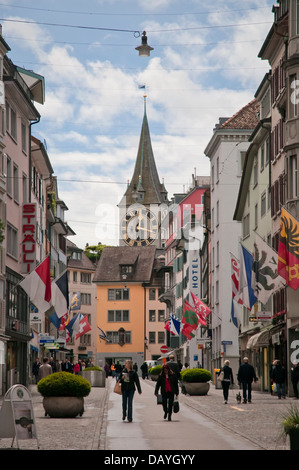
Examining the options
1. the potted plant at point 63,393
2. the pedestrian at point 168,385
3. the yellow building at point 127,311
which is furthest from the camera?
the yellow building at point 127,311

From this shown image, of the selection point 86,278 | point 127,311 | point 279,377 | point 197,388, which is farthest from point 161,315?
point 279,377

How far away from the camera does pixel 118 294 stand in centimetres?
13075

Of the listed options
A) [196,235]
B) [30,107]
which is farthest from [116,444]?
[196,235]

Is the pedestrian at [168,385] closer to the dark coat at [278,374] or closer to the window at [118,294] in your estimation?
the dark coat at [278,374]

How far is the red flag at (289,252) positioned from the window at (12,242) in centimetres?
1525

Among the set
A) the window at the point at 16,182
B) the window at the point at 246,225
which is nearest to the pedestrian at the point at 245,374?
the window at the point at 16,182

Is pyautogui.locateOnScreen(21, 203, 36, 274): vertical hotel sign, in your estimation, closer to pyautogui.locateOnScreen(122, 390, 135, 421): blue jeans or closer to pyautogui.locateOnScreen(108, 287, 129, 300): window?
pyautogui.locateOnScreen(122, 390, 135, 421): blue jeans

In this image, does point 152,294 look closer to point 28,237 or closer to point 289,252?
point 28,237

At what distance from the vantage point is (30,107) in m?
50.5

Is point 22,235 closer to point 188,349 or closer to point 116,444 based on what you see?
point 116,444

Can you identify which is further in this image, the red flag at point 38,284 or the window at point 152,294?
the window at point 152,294

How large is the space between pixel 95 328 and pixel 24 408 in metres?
120

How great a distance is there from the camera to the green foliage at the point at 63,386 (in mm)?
25312

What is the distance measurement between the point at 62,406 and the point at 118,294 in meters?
105
